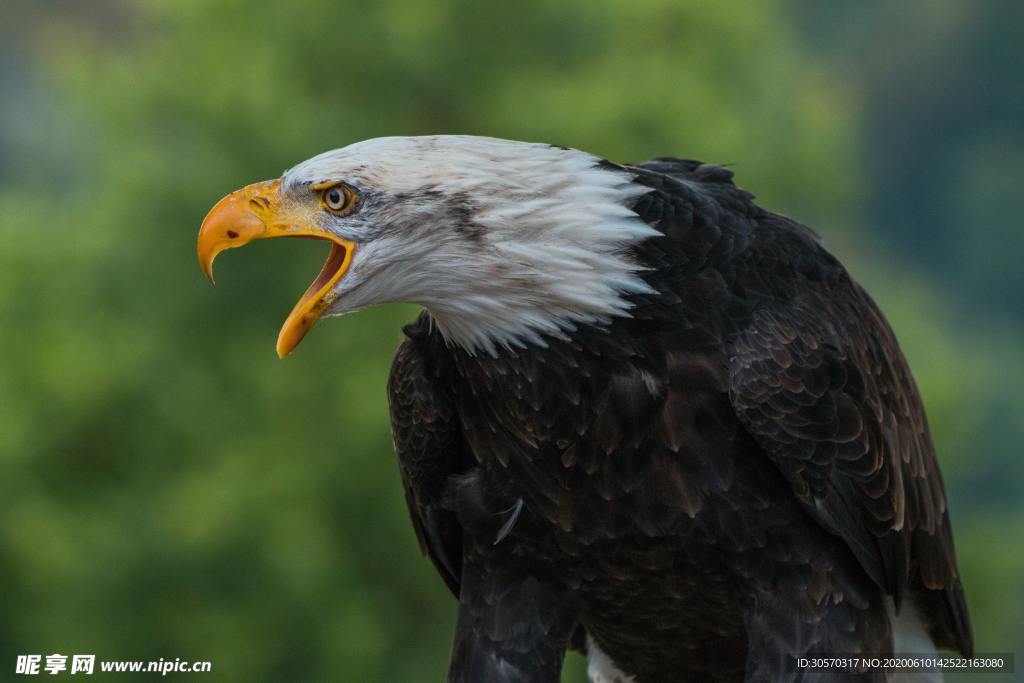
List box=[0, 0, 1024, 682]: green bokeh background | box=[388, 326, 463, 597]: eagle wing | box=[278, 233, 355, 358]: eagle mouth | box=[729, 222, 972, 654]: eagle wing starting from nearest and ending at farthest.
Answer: box=[278, 233, 355, 358]: eagle mouth
box=[729, 222, 972, 654]: eagle wing
box=[388, 326, 463, 597]: eagle wing
box=[0, 0, 1024, 682]: green bokeh background

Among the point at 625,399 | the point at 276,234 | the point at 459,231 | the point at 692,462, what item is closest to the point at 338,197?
the point at 276,234

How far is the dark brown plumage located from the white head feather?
87mm

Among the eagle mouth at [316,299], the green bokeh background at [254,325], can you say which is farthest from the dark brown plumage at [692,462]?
the green bokeh background at [254,325]

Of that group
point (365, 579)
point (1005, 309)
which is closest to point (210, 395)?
point (365, 579)

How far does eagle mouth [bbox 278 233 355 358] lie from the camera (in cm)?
284

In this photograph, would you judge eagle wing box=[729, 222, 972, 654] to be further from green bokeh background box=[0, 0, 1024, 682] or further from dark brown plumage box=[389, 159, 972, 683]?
green bokeh background box=[0, 0, 1024, 682]

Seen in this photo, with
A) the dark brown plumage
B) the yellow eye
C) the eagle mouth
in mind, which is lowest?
the dark brown plumage

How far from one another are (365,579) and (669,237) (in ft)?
30.9

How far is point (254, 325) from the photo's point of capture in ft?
40.0

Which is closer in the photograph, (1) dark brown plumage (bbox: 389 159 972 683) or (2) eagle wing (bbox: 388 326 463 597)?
(1) dark brown plumage (bbox: 389 159 972 683)

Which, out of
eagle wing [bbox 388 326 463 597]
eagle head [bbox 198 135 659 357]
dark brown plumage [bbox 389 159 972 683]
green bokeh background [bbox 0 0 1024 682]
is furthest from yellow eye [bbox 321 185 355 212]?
green bokeh background [bbox 0 0 1024 682]

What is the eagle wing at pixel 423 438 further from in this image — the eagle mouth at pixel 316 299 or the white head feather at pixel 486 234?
the eagle mouth at pixel 316 299

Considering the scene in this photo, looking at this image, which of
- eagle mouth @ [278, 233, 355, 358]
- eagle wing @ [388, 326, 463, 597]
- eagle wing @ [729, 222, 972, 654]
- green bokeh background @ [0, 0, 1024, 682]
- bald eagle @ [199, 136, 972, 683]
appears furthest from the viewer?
green bokeh background @ [0, 0, 1024, 682]

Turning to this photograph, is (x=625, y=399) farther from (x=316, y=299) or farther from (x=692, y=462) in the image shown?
(x=316, y=299)
